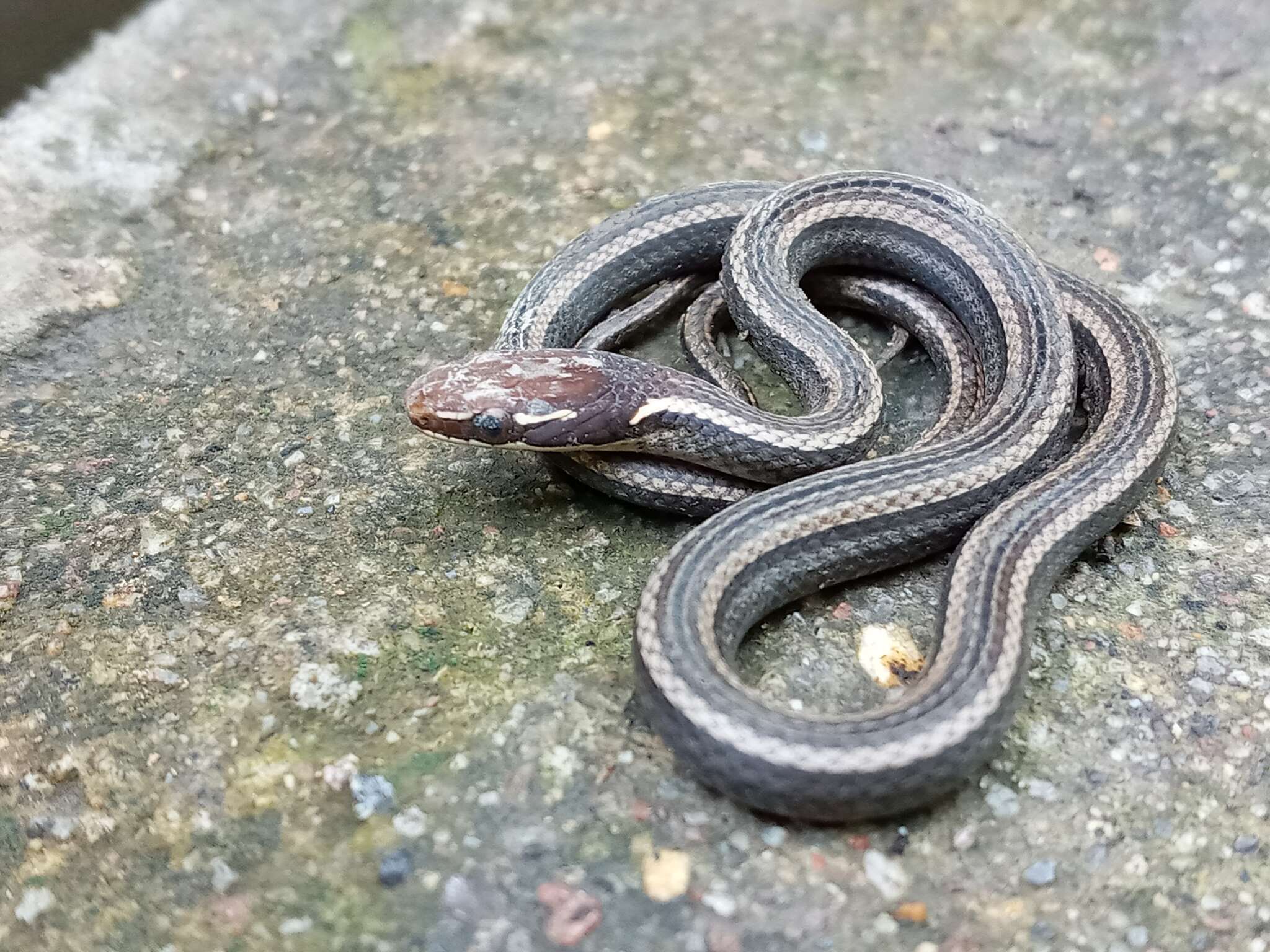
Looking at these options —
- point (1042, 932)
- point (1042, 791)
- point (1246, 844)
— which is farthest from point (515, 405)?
point (1246, 844)

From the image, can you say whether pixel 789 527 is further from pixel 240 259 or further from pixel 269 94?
pixel 269 94

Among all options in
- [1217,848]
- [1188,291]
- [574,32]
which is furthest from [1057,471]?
[574,32]

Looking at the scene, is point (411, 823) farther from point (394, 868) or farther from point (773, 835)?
point (773, 835)

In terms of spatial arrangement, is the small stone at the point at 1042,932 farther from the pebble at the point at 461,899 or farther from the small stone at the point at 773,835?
the pebble at the point at 461,899

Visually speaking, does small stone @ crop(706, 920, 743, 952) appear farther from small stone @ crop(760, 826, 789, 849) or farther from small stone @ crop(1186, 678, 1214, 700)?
small stone @ crop(1186, 678, 1214, 700)

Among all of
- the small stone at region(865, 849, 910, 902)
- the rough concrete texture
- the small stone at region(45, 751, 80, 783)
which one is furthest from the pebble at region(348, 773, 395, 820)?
the small stone at region(865, 849, 910, 902)
